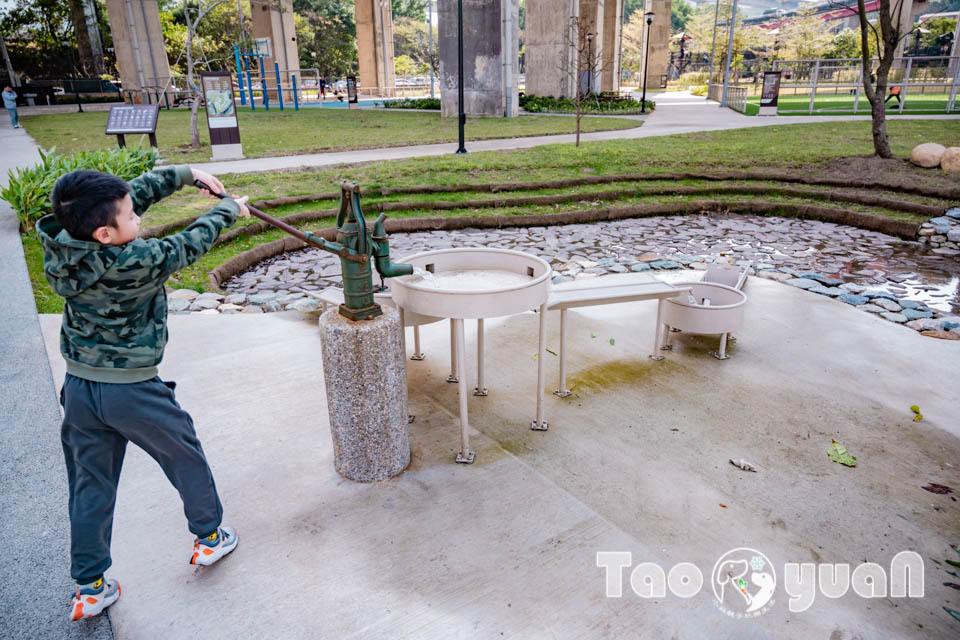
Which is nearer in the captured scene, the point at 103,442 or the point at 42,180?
the point at 103,442

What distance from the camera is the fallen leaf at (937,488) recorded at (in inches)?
119

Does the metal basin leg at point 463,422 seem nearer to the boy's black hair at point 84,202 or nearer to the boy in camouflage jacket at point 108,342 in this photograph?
the boy in camouflage jacket at point 108,342

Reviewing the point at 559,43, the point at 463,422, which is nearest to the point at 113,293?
the point at 463,422

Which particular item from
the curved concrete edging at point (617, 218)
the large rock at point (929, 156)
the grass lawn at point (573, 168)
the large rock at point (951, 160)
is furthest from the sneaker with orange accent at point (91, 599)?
the large rock at point (929, 156)

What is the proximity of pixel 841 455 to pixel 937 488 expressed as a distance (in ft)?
1.38

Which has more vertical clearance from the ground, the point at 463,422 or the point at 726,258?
the point at 463,422

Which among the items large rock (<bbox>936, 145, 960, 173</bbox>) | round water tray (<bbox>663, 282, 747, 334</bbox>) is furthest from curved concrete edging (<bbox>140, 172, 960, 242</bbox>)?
round water tray (<bbox>663, 282, 747, 334</bbox>)

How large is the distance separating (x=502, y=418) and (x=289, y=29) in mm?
43960

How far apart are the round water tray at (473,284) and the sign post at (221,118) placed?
39.7ft

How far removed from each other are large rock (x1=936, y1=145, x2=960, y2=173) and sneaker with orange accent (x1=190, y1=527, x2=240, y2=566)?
13.2 m

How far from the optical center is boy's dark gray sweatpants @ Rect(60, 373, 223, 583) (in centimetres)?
208

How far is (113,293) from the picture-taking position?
202 cm

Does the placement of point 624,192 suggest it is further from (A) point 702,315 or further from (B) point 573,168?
(A) point 702,315

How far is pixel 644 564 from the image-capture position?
2.43 meters
